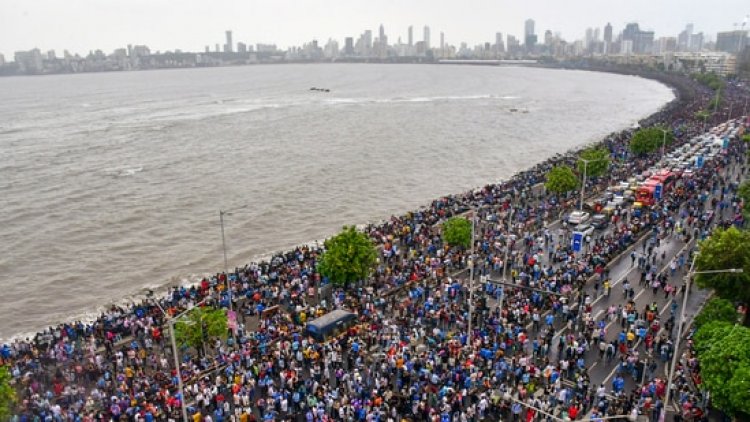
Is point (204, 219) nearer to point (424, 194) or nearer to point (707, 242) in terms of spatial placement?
point (424, 194)

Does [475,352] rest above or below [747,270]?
below

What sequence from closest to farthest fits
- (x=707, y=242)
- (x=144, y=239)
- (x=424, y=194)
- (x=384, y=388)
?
1. (x=384, y=388)
2. (x=707, y=242)
3. (x=144, y=239)
4. (x=424, y=194)

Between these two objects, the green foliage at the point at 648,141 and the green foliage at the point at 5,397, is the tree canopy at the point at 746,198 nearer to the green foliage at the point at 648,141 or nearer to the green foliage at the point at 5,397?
the green foliage at the point at 648,141

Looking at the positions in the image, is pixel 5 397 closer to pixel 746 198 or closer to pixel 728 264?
pixel 728 264

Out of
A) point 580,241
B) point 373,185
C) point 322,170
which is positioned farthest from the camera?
point 322,170

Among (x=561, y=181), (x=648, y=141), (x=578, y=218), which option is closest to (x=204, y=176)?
(x=561, y=181)

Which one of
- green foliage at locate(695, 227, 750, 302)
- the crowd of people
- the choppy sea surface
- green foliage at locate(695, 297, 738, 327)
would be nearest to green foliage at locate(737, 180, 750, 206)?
the crowd of people

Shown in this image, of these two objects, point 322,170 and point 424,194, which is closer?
point 424,194

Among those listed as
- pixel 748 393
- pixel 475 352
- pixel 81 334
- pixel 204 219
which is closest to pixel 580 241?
pixel 475 352
